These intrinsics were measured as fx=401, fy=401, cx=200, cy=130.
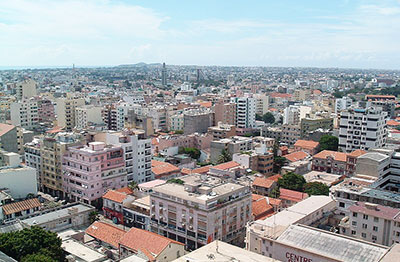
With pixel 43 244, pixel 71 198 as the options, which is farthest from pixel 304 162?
pixel 43 244

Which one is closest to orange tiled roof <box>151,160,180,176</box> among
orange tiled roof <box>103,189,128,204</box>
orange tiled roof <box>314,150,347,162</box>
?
orange tiled roof <box>103,189,128,204</box>

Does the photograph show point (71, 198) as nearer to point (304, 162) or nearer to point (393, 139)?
point (304, 162)

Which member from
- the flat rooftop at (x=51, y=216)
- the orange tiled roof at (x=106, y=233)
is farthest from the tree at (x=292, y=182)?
the flat rooftop at (x=51, y=216)

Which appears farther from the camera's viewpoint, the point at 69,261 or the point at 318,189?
the point at 318,189

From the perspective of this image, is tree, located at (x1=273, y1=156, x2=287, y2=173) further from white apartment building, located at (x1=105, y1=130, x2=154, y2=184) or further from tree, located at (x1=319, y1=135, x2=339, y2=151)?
white apartment building, located at (x1=105, y1=130, x2=154, y2=184)

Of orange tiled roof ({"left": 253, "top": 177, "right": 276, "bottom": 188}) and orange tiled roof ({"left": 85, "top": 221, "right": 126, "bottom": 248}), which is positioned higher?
orange tiled roof ({"left": 253, "top": 177, "right": 276, "bottom": 188})

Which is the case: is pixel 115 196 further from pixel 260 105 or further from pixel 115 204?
pixel 260 105

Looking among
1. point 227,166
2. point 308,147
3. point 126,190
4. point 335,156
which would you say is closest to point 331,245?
point 126,190
